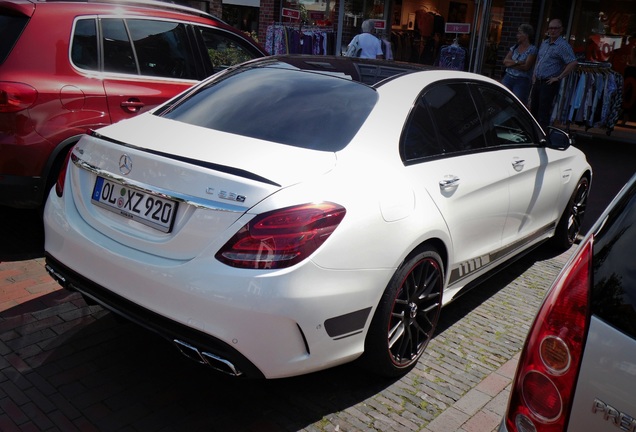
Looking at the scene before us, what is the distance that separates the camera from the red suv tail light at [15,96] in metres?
4.42

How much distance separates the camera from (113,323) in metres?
3.86

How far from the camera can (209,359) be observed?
271 cm

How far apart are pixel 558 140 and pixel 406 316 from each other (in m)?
2.52

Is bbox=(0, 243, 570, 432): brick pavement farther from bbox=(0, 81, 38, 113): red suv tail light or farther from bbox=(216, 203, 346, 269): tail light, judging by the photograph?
bbox=(0, 81, 38, 113): red suv tail light

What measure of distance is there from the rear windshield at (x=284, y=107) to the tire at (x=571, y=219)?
2.86m

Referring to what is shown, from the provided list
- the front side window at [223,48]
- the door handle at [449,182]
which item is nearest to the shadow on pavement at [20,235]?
the front side window at [223,48]

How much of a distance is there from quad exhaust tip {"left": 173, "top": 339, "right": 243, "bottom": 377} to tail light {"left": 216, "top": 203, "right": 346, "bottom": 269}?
40 centimetres

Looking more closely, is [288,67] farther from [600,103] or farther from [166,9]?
[600,103]

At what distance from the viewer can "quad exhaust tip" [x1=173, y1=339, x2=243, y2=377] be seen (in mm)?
2695

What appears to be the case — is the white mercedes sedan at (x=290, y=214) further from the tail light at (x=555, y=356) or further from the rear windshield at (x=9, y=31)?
the rear windshield at (x=9, y=31)

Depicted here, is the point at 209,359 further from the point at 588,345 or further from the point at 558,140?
the point at 558,140

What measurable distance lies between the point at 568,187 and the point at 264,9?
12.0 metres

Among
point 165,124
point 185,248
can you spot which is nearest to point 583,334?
point 185,248

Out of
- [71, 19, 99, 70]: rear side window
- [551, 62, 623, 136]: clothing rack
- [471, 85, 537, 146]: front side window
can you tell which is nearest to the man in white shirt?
[551, 62, 623, 136]: clothing rack
